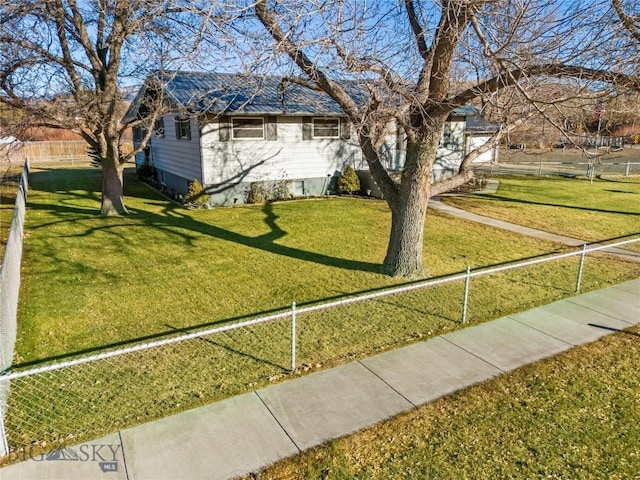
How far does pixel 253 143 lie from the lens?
54.9 ft

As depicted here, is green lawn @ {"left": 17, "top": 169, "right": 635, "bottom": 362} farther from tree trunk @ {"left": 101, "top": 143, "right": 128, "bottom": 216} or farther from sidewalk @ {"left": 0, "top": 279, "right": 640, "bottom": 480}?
sidewalk @ {"left": 0, "top": 279, "right": 640, "bottom": 480}

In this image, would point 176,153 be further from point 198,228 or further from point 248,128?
point 198,228

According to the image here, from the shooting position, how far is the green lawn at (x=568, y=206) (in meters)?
13.8

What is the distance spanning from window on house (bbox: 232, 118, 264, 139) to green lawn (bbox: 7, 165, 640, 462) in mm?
3411

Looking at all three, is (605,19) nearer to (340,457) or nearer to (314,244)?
(340,457)

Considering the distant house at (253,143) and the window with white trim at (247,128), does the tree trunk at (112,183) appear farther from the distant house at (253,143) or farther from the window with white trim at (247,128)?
the window with white trim at (247,128)

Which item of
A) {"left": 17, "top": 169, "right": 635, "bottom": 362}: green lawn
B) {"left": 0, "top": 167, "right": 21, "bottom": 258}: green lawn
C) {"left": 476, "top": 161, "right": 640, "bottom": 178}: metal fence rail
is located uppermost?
{"left": 476, "top": 161, "right": 640, "bottom": 178}: metal fence rail

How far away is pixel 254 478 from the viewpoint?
12.4ft

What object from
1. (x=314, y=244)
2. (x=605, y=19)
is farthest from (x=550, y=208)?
Result: (x=605, y=19)

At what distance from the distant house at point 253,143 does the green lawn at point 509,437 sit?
1157 centimetres

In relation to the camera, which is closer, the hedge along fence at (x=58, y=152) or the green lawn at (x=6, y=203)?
the green lawn at (x=6, y=203)

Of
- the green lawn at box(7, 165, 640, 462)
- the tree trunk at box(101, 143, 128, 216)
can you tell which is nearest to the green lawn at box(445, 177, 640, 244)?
the green lawn at box(7, 165, 640, 462)

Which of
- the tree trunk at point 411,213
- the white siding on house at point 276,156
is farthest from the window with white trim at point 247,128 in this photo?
the tree trunk at point 411,213

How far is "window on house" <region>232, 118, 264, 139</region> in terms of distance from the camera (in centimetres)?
1634
